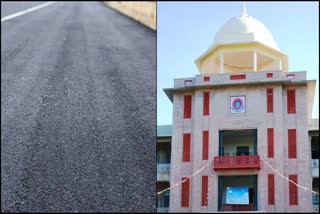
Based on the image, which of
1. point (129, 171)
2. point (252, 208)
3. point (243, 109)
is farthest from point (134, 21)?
point (129, 171)

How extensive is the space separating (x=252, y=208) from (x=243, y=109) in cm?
170

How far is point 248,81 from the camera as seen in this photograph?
958cm

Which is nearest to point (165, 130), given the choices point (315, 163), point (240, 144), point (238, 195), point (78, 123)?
point (240, 144)

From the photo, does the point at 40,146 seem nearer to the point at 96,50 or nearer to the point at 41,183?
the point at 41,183

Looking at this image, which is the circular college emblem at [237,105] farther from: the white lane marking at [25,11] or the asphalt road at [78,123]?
the white lane marking at [25,11]

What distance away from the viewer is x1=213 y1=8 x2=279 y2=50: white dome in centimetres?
1085

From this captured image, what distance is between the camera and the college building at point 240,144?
344 inches

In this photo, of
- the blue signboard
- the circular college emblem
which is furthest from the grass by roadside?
the blue signboard

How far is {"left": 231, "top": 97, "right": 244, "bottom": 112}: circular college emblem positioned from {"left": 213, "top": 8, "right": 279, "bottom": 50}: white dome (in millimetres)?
1645

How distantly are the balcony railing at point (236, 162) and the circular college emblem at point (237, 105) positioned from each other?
2.54 ft

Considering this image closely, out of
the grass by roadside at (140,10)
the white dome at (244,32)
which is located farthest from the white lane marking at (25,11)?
the white dome at (244,32)

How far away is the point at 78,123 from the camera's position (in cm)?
573

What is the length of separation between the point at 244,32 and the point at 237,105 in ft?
6.72

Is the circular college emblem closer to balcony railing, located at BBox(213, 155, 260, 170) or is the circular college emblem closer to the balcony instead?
balcony railing, located at BBox(213, 155, 260, 170)
